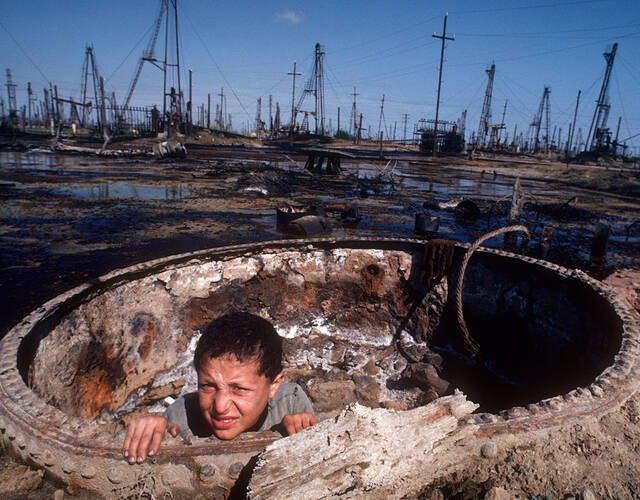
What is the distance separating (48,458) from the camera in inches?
42.4

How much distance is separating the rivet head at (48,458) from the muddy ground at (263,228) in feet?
0.24

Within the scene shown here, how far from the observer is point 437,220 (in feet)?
24.8

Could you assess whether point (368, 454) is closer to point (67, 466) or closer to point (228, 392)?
point (228, 392)

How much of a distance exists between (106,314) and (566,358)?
9.72 feet

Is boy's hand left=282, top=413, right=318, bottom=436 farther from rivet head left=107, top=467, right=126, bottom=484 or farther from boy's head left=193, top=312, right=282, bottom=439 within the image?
rivet head left=107, top=467, right=126, bottom=484

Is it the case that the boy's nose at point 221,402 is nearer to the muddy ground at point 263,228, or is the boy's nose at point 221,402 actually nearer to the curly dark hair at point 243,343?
the curly dark hair at point 243,343

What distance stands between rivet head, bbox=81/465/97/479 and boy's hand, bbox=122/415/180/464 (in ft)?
0.31

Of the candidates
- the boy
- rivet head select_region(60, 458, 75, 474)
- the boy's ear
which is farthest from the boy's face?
rivet head select_region(60, 458, 75, 474)

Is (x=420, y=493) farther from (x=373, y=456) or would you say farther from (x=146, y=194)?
(x=146, y=194)

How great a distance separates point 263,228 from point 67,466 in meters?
6.32

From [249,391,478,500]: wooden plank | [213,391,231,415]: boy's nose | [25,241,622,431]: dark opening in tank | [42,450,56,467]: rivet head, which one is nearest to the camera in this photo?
[249,391,478,500]: wooden plank

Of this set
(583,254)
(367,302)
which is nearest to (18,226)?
(367,302)

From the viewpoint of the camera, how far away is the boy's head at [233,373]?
1566 millimetres

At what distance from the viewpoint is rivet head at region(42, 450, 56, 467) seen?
3.52ft
